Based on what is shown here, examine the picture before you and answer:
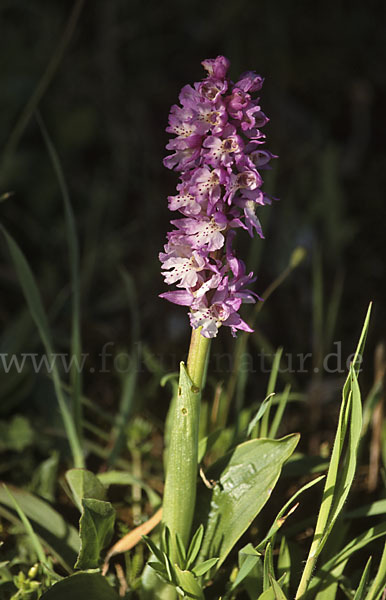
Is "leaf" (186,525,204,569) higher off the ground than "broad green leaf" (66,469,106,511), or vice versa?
"broad green leaf" (66,469,106,511)

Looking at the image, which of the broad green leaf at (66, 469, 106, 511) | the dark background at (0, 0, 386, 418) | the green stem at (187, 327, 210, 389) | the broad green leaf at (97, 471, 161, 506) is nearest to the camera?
the green stem at (187, 327, 210, 389)

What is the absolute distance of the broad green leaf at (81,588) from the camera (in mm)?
1232

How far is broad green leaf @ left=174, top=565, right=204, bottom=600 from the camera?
1.24 meters

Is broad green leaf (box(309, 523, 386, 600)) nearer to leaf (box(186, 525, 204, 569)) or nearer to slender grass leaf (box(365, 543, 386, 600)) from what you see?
slender grass leaf (box(365, 543, 386, 600))

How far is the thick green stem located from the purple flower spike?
9 cm

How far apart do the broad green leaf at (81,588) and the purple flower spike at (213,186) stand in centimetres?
56

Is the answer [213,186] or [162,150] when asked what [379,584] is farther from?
[162,150]

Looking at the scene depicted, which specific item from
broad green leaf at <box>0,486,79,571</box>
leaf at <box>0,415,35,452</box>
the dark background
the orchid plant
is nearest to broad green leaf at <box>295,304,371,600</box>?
the orchid plant

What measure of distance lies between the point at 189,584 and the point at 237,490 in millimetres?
207

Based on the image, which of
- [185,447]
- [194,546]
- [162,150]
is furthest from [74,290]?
[162,150]

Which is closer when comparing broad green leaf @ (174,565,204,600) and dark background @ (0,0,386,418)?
broad green leaf @ (174,565,204,600)

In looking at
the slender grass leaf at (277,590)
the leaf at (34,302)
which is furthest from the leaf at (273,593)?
the leaf at (34,302)

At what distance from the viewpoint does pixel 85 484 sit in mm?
1412

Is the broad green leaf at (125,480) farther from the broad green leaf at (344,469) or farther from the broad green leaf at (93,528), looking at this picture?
the broad green leaf at (344,469)
